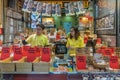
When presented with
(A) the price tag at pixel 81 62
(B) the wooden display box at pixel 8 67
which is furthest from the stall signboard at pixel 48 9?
(B) the wooden display box at pixel 8 67

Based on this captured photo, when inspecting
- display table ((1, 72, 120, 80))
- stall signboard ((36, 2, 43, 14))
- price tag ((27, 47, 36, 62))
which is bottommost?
display table ((1, 72, 120, 80))

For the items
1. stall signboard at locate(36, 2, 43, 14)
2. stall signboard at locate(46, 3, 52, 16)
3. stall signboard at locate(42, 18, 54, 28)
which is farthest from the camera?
stall signboard at locate(42, 18, 54, 28)

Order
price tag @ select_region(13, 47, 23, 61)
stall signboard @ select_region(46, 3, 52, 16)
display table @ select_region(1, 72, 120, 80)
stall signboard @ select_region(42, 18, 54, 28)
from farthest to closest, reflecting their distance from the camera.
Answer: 1. stall signboard @ select_region(42, 18, 54, 28)
2. stall signboard @ select_region(46, 3, 52, 16)
3. price tag @ select_region(13, 47, 23, 61)
4. display table @ select_region(1, 72, 120, 80)

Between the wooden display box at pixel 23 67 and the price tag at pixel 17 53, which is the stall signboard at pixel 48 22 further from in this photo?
the wooden display box at pixel 23 67

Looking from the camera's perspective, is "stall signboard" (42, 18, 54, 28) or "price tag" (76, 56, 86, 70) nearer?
"price tag" (76, 56, 86, 70)

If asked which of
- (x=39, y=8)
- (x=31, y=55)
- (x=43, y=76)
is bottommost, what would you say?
(x=43, y=76)

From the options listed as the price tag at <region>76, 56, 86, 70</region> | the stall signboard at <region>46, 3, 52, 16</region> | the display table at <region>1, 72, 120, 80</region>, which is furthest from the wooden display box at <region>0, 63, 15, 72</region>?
the stall signboard at <region>46, 3, 52, 16</region>

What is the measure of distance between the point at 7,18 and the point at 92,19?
8982mm

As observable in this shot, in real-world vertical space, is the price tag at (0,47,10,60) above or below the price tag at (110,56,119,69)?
above

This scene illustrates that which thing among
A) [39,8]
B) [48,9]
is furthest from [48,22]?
[39,8]

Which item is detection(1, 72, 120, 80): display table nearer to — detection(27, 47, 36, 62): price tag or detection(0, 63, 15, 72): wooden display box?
detection(0, 63, 15, 72): wooden display box

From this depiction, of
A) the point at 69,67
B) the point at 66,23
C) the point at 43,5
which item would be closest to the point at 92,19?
the point at 66,23

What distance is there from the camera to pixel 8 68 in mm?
3922

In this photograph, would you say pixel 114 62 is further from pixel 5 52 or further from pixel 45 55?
pixel 5 52
